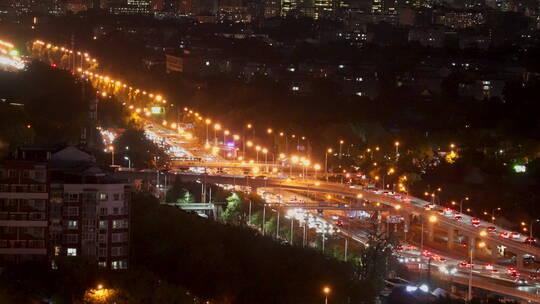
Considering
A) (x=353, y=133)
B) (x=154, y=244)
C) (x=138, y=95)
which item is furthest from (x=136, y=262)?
(x=138, y=95)

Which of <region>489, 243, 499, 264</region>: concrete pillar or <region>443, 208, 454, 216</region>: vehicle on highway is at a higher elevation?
<region>443, 208, 454, 216</region>: vehicle on highway

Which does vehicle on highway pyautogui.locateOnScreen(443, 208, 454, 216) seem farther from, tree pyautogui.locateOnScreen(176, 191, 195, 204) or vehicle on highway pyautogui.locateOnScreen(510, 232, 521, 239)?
tree pyautogui.locateOnScreen(176, 191, 195, 204)

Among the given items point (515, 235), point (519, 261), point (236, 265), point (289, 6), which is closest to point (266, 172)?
point (515, 235)

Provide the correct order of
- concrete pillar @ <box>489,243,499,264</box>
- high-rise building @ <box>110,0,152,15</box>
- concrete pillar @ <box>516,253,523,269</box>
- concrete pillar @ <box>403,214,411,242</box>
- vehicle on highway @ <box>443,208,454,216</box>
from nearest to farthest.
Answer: concrete pillar @ <box>516,253,523,269</box>, concrete pillar @ <box>489,243,499,264</box>, concrete pillar @ <box>403,214,411,242</box>, vehicle on highway @ <box>443,208,454,216</box>, high-rise building @ <box>110,0,152,15</box>

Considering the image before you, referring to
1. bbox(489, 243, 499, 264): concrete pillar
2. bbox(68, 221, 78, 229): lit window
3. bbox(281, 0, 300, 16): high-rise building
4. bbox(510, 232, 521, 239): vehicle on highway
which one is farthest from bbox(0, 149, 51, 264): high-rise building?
bbox(281, 0, 300, 16): high-rise building

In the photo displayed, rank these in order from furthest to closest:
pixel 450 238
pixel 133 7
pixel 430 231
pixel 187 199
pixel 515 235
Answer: pixel 133 7 → pixel 187 199 → pixel 430 231 → pixel 450 238 → pixel 515 235

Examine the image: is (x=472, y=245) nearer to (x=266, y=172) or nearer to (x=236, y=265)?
(x=236, y=265)

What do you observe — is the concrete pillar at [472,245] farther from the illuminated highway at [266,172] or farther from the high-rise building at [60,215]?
the high-rise building at [60,215]
